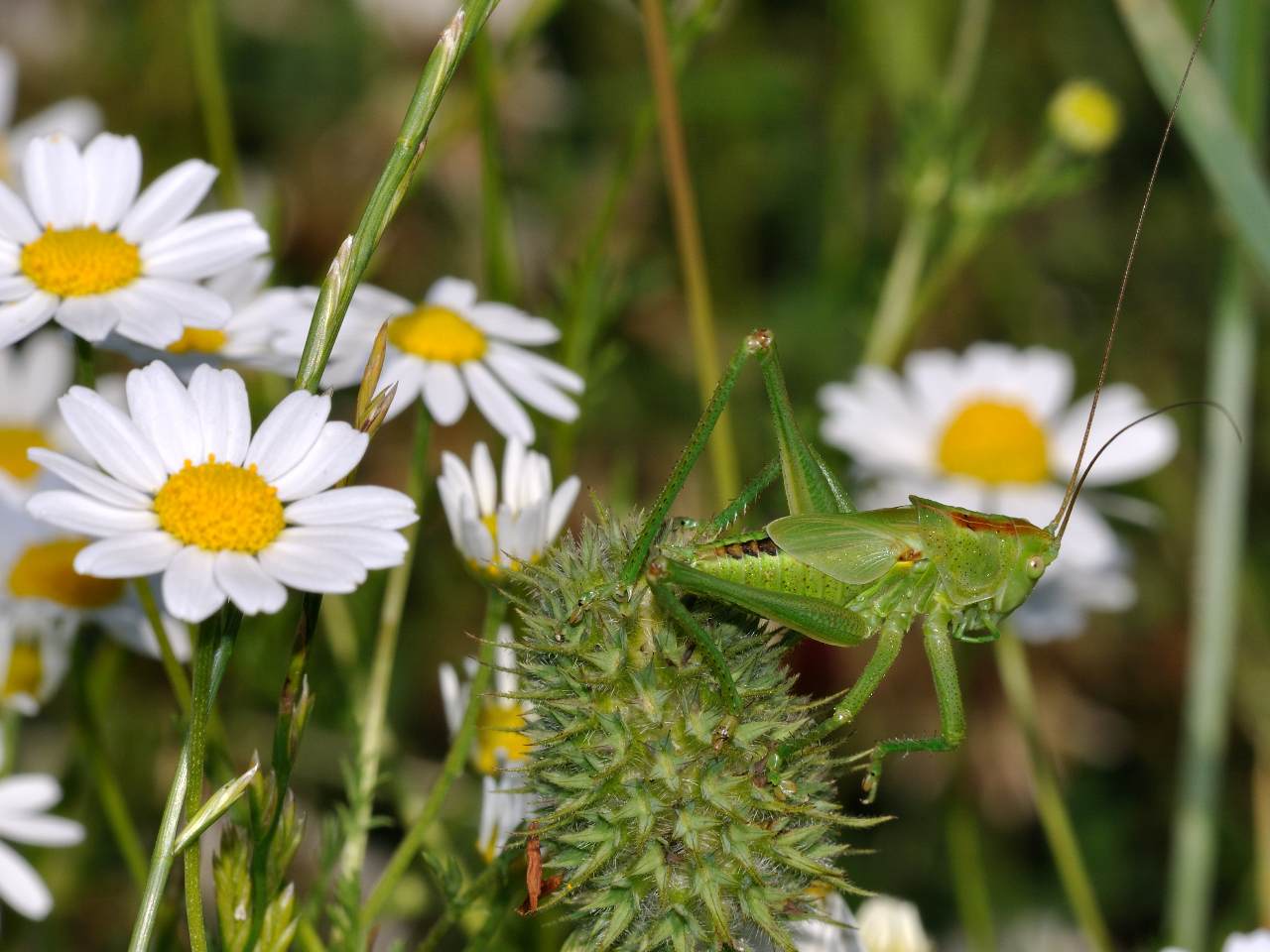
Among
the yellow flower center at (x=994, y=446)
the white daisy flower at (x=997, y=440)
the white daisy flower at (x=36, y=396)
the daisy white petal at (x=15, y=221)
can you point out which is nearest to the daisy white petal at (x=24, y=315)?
the daisy white petal at (x=15, y=221)

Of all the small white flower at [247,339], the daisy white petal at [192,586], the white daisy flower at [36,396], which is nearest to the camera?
the daisy white petal at [192,586]

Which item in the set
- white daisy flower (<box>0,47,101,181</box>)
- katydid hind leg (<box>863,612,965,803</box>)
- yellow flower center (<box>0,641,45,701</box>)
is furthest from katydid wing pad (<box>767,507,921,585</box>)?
white daisy flower (<box>0,47,101,181</box>)

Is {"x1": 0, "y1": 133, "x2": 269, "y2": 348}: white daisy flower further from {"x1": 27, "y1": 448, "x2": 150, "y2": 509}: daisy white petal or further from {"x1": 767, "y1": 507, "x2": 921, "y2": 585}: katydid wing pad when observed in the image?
{"x1": 767, "y1": 507, "x2": 921, "y2": 585}: katydid wing pad

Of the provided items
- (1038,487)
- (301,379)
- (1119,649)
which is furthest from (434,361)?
(1119,649)

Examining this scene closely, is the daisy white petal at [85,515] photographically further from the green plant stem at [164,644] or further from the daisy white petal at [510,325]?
the daisy white petal at [510,325]

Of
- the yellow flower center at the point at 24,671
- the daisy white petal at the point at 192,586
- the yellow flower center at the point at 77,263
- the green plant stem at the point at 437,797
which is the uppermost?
the yellow flower center at the point at 77,263

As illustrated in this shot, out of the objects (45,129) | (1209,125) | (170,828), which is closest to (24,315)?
(170,828)
